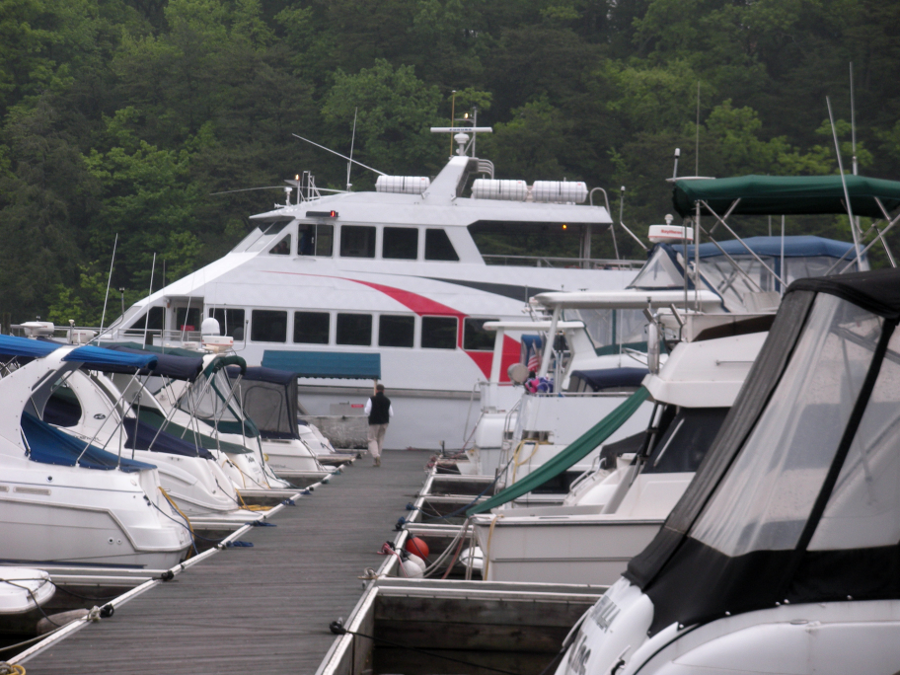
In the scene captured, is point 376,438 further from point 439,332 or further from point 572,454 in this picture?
point 572,454

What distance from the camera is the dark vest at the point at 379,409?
17703mm

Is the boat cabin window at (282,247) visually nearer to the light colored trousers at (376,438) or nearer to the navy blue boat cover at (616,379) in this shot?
the light colored trousers at (376,438)

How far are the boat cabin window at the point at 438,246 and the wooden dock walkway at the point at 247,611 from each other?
1013 cm

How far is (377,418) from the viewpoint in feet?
58.6

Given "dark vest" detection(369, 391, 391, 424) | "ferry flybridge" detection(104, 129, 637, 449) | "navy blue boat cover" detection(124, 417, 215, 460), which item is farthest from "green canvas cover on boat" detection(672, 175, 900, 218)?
"ferry flybridge" detection(104, 129, 637, 449)

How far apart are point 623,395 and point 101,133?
41.7 m

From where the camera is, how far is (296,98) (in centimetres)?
4772

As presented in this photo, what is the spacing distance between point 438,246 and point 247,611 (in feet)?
47.4

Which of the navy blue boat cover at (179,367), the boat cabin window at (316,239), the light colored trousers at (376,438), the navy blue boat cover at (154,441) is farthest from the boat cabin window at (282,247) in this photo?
the navy blue boat cover at (179,367)

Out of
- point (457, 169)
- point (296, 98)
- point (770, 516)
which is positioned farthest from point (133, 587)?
point (296, 98)

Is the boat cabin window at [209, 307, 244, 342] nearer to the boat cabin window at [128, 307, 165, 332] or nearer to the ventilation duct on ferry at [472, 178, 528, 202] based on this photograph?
the boat cabin window at [128, 307, 165, 332]

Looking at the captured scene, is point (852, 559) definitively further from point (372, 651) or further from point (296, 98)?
point (296, 98)

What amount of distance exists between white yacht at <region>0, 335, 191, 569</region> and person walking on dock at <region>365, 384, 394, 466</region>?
29.3 feet

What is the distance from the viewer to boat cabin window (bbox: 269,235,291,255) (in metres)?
20.8
